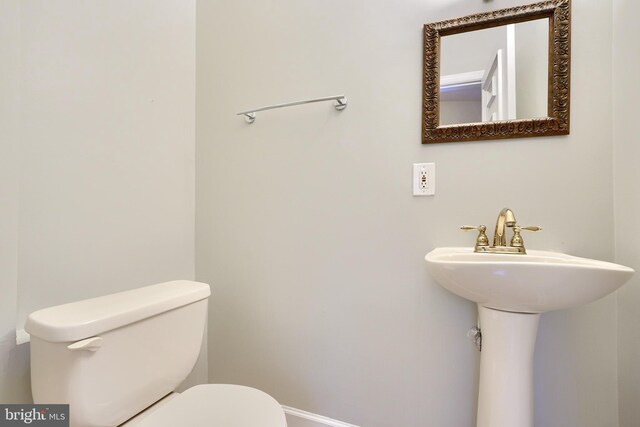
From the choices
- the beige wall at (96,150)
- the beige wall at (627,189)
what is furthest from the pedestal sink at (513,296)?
the beige wall at (96,150)

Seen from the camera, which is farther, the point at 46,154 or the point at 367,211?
the point at 367,211

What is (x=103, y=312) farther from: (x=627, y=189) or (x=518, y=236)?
(x=627, y=189)

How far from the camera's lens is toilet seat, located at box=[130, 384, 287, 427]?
30.2 inches

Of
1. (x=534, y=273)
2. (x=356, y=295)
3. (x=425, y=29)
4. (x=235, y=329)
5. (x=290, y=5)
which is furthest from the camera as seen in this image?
(x=235, y=329)

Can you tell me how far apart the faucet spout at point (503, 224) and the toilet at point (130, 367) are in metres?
0.84

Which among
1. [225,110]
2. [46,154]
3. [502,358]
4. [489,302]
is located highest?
[225,110]

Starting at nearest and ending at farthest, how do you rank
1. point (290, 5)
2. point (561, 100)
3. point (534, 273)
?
point (534, 273) < point (561, 100) < point (290, 5)

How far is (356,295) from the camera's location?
1.21 metres

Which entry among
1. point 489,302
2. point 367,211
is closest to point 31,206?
point 367,211

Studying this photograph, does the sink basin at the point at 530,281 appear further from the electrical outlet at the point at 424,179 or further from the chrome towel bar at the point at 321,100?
the chrome towel bar at the point at 321,100

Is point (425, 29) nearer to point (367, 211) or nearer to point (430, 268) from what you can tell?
point (367, 211)

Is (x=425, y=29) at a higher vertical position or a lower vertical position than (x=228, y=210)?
higher

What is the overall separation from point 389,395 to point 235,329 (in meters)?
0.75

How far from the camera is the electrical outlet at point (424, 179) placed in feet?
3.64
